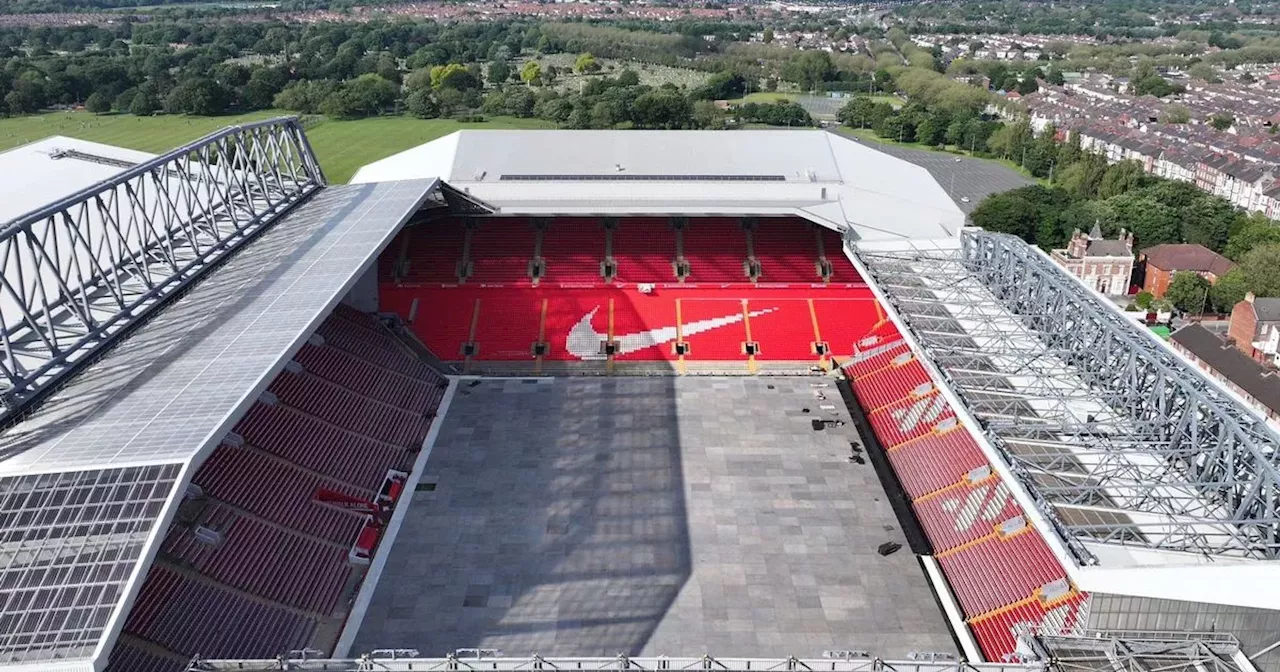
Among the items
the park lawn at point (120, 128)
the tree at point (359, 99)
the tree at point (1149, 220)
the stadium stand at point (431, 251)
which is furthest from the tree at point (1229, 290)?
the tree at point (359, 99)

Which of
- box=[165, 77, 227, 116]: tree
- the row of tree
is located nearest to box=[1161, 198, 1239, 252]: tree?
the row of tree

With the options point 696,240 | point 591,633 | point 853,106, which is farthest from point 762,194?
point 853,106

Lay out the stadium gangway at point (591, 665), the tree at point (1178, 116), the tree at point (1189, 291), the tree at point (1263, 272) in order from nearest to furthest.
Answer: the stadium gangway at point (591, 665) < the tree at point (1263, 272) < the tree at point (1189, 291) < the tree at point (1178, 116)

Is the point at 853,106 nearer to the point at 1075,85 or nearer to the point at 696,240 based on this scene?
the point at 1075,85

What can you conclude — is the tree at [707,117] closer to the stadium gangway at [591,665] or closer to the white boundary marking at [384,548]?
the white boundary marking at [384,548]

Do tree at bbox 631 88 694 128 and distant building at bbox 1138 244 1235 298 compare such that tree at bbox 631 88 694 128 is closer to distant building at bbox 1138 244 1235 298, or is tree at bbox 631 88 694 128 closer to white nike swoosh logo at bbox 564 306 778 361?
distant building at bbox 1138 244 1235 298

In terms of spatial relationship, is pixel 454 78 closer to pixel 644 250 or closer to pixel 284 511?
pixel 644 250
